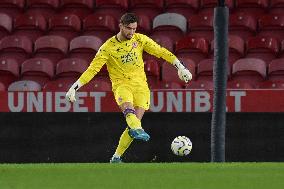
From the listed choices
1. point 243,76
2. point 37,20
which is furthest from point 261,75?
point 37,20

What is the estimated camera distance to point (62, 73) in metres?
15.0

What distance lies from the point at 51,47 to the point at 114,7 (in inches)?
63.2

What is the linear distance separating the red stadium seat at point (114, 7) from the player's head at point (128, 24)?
510 centimetres

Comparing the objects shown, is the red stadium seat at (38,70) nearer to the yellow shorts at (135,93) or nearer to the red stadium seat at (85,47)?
the red stadium seat at (85,47)

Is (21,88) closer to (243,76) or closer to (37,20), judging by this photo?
(37,20)

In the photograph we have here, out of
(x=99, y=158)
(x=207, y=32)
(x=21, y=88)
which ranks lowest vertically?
(x=99, y=158)

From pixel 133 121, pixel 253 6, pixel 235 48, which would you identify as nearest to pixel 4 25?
pixel 235 48

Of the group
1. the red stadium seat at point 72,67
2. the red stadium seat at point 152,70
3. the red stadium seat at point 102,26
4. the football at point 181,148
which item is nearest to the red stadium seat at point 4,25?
the red stadium seat at point 102,26

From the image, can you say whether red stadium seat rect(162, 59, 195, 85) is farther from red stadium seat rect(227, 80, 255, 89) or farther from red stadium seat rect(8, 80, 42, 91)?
red stadium seat rect(8, 80, 42, 91)

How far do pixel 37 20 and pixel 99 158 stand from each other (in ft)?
14.1

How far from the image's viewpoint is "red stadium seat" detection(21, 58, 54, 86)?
15148mm

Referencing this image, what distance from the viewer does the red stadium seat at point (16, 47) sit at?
52.1 feet

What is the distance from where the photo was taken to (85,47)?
15.6 m

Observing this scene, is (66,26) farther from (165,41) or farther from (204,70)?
(204,70)
